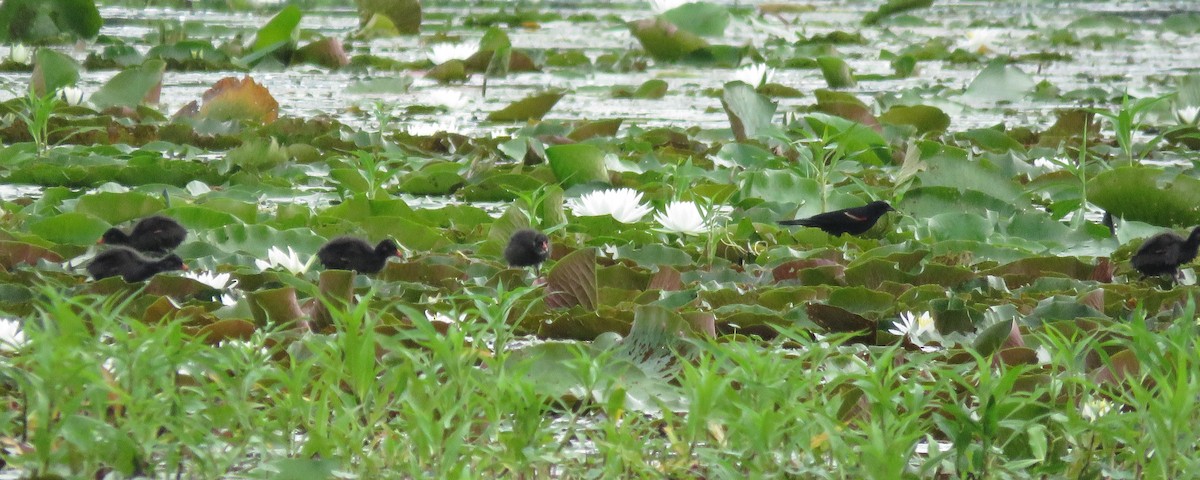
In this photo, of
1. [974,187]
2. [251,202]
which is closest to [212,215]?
[251,202]

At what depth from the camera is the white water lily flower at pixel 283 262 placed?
2979 mm

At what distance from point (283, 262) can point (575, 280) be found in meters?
0.60

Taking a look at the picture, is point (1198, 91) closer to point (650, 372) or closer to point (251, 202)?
point (251, 202)

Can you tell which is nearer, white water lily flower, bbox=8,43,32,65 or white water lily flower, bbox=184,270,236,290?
white water lily flower, bbox=184,270,236,290

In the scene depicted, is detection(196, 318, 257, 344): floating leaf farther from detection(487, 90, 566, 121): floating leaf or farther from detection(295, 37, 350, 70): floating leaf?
detection(295, 37, 350, 70): floating leaf

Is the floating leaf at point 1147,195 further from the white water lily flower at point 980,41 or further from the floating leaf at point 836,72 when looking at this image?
the white water lily flower at point 980,41

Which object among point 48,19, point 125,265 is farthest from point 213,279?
point 48,19

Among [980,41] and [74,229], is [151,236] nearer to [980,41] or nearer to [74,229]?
[74,229]

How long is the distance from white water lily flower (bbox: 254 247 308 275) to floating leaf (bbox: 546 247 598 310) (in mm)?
501

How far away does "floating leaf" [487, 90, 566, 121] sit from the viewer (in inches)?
231

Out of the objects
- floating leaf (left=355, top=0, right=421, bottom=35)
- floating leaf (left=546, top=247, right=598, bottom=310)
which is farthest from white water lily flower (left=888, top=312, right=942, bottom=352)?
floating leaf (left=355, top=0, right=421, bottom=35)

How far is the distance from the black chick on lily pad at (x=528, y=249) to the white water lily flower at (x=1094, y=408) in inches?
45.3

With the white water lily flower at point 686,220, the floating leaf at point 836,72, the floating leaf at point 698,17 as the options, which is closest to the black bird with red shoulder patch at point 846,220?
the white water lily flower at point 686,220

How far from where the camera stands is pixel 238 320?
2473 mm
